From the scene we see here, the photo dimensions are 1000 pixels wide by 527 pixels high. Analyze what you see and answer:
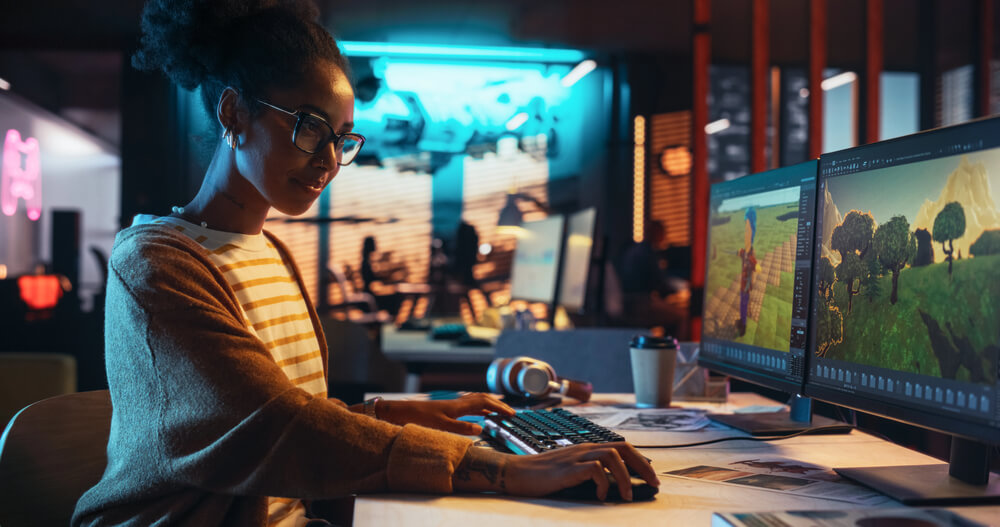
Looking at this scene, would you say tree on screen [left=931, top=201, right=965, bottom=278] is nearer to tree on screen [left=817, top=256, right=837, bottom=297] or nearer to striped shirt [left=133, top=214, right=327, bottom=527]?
tree on screen [left=817, top=256, right=837, bottom=297]

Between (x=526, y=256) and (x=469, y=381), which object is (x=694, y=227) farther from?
(x=469, y=381)

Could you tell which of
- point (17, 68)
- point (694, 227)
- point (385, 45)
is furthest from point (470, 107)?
point (694, 227)

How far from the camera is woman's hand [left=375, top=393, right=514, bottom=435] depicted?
4.39 feet

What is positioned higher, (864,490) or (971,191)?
(971,191)

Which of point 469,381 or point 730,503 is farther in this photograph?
point 469,381

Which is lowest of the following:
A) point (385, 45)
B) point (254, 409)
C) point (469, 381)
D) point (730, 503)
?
point (469, 381)

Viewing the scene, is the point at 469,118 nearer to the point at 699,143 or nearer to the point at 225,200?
the point at 699,143

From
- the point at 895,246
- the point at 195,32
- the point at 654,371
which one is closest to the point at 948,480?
the point at 895,246

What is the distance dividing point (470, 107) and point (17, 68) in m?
4.03

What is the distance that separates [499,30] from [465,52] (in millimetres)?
514

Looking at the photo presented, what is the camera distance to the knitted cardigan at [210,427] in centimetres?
91

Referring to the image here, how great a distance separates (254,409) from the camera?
3.01 ft

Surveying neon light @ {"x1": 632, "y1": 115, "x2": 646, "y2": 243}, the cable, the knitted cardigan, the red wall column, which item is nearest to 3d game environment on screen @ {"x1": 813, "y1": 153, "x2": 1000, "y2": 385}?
the cable

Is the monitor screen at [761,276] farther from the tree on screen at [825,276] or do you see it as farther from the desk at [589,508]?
the desk at [589,508]
